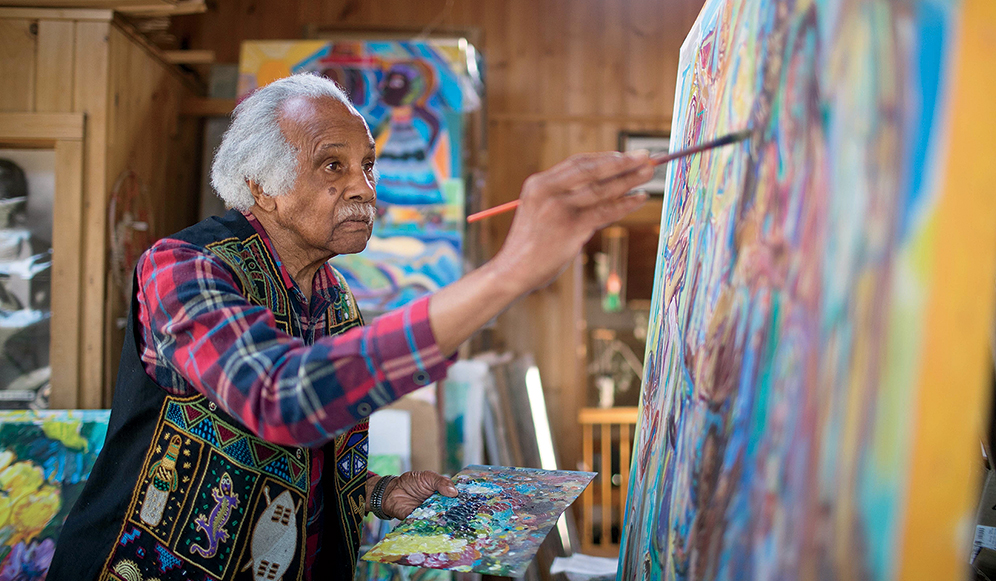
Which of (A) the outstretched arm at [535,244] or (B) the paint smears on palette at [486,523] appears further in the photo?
(B) the paint smears on palette at [486,523]

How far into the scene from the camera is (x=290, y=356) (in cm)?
79

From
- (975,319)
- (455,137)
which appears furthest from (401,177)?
(975,319)

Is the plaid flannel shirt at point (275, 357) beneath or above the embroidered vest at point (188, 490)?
above

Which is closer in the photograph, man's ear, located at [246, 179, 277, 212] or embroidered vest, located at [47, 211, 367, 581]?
embroidered vest, located at [47, 211, 367, 581]

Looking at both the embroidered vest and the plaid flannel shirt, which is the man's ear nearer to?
the embroidered vest

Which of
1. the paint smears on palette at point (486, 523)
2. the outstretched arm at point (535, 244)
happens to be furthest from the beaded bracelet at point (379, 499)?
the outstretched arm at point (535, 244)

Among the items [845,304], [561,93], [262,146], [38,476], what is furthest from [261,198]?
[561,93]

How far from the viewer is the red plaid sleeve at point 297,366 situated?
757 mm

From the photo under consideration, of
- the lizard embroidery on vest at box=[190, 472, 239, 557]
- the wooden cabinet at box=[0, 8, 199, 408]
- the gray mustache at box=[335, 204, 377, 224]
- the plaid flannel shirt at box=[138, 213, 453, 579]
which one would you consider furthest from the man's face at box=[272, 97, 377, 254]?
the wooden cabinet at box=[0, 8, 199, 408]

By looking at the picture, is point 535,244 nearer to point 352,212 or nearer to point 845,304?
point 845,304

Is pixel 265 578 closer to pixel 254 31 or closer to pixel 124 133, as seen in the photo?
pixel 124 133

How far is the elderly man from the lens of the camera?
0.76 metres

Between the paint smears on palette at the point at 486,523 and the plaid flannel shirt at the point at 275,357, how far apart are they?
242 mm

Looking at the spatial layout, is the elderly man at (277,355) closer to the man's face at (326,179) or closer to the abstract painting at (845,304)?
the man's face at (326,179)
